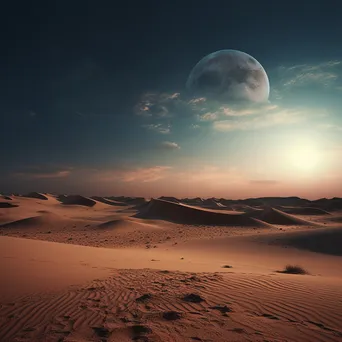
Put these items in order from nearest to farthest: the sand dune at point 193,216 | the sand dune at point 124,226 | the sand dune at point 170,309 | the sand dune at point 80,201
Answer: the sand dune at point 170,309, the sand dune at point 124,226, the sand dune at point 193,216, the sand dune at point 80,201

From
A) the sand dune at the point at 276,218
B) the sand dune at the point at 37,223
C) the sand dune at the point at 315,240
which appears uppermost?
the sand dune at the point at 276,218

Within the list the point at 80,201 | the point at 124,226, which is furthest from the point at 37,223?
the point at 80,201

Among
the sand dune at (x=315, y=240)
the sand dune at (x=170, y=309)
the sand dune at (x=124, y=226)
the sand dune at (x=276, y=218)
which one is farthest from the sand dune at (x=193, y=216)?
the sand dune at (x=170, y=309)

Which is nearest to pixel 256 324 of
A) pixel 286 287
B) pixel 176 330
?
pixel 176 330

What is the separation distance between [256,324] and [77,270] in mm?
6337

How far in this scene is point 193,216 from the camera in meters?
39.3

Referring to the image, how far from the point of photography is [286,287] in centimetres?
708

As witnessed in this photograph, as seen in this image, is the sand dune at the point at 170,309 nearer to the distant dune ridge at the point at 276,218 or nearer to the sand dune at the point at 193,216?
the sand dune at the point at 193,216

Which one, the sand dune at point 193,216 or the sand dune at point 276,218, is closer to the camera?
the sand dune at point 193,216

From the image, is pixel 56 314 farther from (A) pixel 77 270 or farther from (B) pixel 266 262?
(B) pixel 266 262

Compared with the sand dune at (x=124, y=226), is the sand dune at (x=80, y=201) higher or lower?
higher

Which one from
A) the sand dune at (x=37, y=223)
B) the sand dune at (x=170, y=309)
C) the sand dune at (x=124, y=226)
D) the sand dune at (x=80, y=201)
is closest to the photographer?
the sand dune at (x=170, y=309)

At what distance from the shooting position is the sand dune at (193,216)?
3609 centimetres

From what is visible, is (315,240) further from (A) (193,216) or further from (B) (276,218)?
(A) (193,216)
